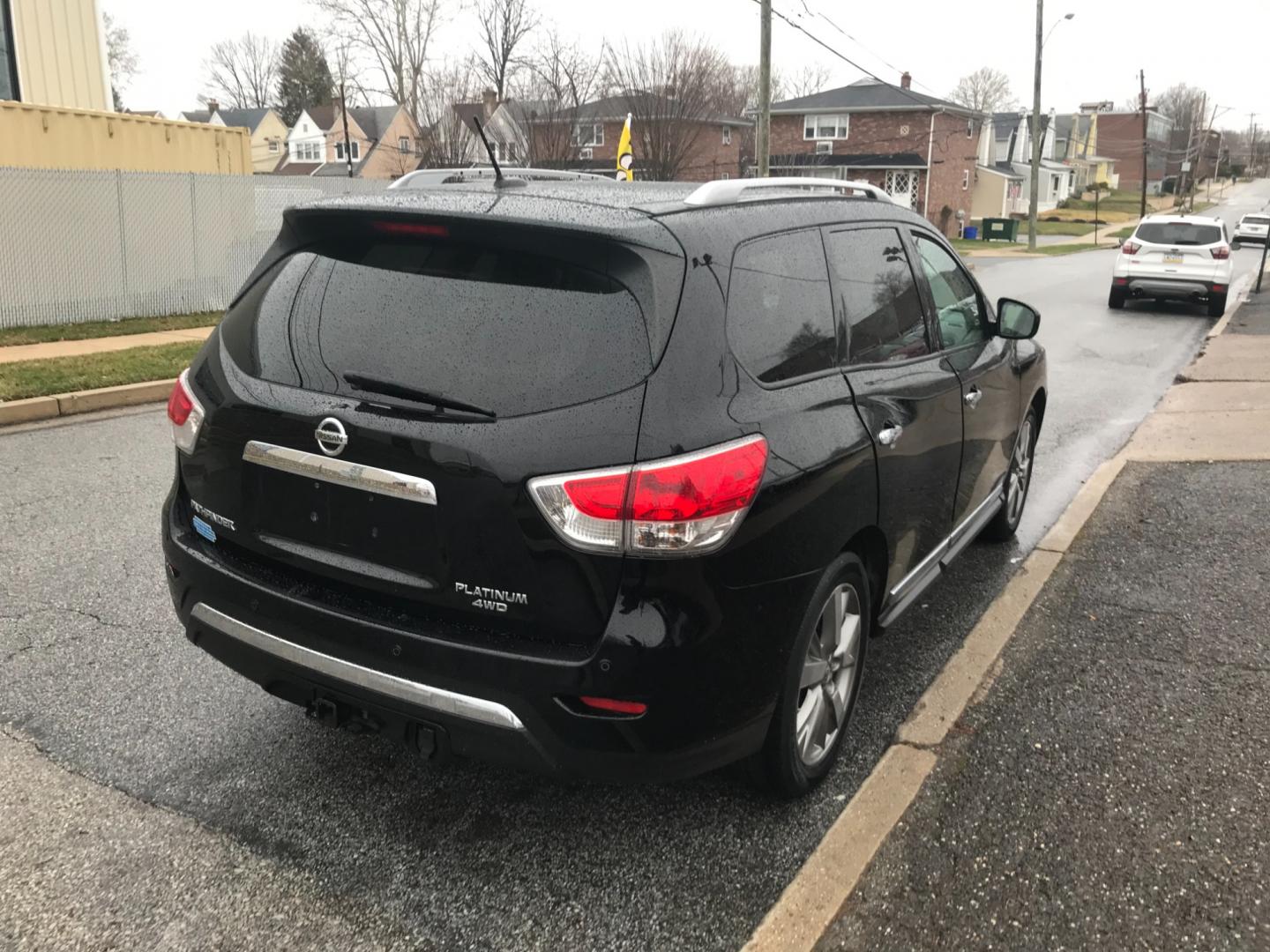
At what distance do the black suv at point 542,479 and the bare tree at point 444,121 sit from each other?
31.2m

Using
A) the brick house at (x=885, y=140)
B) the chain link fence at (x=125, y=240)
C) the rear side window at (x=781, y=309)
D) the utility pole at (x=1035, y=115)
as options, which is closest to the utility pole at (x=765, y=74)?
the chain link fence at (x=125, y=240)

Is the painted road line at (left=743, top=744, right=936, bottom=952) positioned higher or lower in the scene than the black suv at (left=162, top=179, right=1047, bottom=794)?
lower

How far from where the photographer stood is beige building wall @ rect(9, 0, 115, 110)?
16406 millimetres

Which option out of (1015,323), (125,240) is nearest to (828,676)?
(1015,323)

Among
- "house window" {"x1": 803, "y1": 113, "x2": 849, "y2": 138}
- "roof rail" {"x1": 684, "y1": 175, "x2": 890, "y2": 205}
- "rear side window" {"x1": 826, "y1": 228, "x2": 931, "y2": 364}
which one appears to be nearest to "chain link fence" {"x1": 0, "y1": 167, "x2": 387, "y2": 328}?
"roof rail" {"x1": 684, "y1": 175, "x2": 890, "y2": 205}

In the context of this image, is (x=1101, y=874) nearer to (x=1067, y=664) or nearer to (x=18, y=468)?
(x=1067, y=664)

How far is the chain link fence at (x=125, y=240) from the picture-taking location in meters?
12.8

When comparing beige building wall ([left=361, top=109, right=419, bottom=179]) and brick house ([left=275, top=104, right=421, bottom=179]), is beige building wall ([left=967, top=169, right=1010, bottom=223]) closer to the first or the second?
beige building wall ([left=361, top=109, right=419, bottom=179])

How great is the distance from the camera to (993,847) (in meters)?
2.92

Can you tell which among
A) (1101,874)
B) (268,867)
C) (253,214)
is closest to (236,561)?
(268,867)

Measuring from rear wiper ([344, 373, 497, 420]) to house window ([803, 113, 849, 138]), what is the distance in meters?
57.8

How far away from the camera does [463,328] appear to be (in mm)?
2631

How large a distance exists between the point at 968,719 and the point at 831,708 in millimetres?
695

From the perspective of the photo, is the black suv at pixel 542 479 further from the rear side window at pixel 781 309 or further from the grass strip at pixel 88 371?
the grass strip at pixel 88 371
